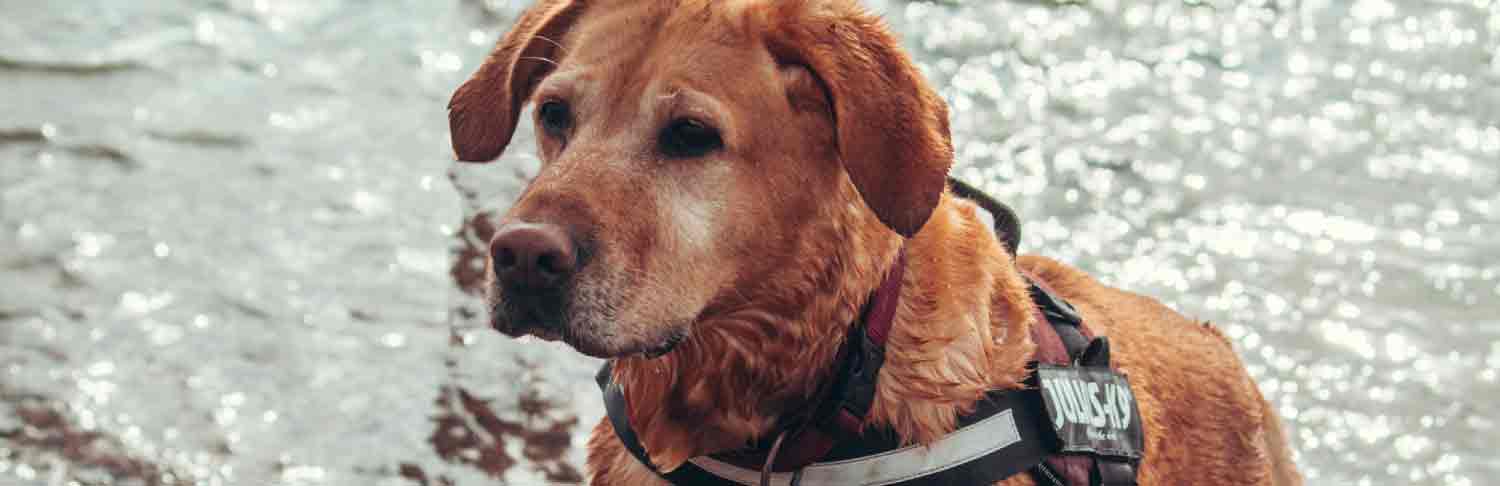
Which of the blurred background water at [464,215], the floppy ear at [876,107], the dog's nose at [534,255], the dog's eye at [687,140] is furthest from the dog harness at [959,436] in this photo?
the blurred background water at [464,215]

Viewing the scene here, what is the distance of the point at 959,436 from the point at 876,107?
609mm

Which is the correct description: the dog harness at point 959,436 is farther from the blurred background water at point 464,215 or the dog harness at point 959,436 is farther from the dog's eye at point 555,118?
the blurred background water at point 464,215

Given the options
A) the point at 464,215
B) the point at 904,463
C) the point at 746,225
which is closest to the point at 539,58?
the point at 746,225

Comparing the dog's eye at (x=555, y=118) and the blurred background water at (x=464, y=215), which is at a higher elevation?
the dog's eye at (x=555, y=118)

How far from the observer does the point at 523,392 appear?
5.27 metres

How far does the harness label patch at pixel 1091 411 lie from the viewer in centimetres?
304

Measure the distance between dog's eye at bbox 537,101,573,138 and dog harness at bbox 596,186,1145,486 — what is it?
0.51 meters

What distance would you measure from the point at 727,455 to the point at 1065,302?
0.84 meters

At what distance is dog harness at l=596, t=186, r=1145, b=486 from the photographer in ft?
9.51

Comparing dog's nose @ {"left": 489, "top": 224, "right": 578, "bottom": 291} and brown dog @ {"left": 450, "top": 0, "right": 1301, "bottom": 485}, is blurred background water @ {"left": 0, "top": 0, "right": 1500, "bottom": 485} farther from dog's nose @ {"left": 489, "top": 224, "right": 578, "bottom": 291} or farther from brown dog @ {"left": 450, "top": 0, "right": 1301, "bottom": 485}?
dog's nose @ {"left": 489, "top": 224, "right": 578, "bottom": 291}

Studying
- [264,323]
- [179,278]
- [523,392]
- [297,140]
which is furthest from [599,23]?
[297,140]

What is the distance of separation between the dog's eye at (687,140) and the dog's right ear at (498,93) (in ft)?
1.69

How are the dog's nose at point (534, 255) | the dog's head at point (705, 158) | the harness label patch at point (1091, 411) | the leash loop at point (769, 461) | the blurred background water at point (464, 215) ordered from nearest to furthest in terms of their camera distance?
the dog's nose at point (534, 255)
the dog's head at point (705, 158)
the leash loop at point (769, 461)
the harness label patch at point (1091, 411)
the blurred background water at point (464, 215)

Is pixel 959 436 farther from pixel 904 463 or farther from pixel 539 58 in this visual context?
pixel 539 58
